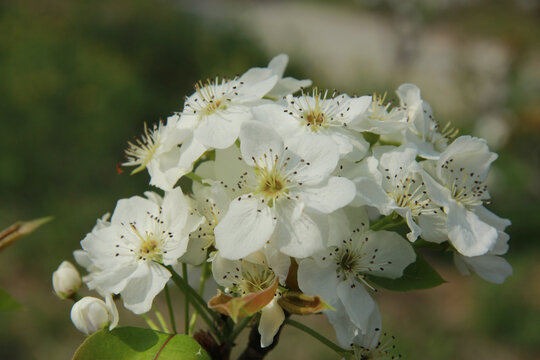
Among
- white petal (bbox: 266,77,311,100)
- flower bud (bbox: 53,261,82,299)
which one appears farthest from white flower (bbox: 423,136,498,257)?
flower bud (bbox: 53,261,82,299)

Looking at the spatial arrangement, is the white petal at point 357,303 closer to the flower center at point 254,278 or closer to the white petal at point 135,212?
the flower center at point 254,278

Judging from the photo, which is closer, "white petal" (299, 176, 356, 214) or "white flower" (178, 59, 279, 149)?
"white petal" (299, 176, 356, 214)

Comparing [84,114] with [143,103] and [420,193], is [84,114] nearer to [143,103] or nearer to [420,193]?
[143,103]

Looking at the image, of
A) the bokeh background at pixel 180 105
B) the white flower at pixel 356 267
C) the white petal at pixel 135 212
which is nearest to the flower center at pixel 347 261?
the white flower at pixel 356 267

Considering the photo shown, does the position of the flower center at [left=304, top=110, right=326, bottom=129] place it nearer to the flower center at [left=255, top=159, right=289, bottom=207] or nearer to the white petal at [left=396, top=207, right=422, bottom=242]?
the flower center at [left=255, top=159, right=289, bottom=207]

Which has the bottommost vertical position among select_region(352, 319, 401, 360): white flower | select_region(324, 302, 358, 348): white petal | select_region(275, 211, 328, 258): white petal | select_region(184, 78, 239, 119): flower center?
select_region(352, 319, 401, 360): white flower

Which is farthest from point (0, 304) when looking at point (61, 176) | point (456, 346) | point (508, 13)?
point (508, 13)

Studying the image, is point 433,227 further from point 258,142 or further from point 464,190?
point 258,142
